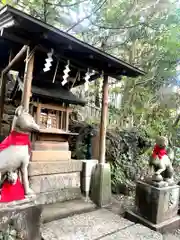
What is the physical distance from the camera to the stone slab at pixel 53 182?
3223mm

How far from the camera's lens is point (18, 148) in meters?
2.24

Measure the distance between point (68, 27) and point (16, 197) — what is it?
5.41 meters

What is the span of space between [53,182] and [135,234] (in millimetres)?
1562

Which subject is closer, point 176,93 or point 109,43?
point 109,43

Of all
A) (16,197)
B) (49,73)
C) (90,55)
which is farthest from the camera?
(49,73)

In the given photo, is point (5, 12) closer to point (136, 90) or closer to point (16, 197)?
point (16, 197)

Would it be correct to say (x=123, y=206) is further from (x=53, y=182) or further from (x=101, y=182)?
(x=53, y=182)

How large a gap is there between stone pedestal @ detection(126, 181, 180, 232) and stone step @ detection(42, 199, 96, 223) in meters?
0.77

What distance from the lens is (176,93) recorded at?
8.24m

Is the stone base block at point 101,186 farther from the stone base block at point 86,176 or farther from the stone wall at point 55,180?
the stone wall at point 55,180

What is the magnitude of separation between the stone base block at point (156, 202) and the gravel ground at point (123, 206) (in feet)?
0.77

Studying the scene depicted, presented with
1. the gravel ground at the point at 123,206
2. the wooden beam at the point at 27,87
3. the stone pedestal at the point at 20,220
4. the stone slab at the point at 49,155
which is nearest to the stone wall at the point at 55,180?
the stone slab at the point at 49,155

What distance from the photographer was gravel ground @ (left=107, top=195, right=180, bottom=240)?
3114 millimetres

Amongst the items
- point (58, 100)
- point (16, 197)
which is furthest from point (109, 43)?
point (16, 197)
